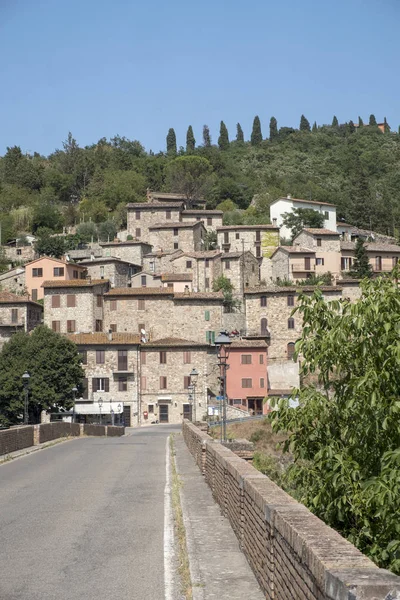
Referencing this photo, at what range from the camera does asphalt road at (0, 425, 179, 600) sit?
855 centimetres

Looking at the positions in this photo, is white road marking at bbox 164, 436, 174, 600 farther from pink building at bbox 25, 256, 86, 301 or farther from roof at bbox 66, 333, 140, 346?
pink building at bbox 25, 256, 86, 301

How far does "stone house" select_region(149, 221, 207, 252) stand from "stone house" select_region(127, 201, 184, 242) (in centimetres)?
419

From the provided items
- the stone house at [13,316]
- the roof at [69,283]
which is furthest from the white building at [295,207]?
the stone house at [13,316]

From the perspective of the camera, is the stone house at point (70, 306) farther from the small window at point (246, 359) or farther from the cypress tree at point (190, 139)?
the cypress tree at point (190, 139)

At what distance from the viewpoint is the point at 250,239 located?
104 metres

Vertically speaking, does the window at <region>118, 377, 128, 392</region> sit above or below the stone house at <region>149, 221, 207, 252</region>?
below

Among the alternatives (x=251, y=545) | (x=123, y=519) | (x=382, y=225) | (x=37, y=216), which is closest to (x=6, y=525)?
(x=123, y=519)

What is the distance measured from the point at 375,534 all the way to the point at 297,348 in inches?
109

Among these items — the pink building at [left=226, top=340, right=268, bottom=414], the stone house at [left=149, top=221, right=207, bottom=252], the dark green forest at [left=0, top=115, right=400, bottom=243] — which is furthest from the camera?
the dark green forest at [left=0, top=115, right=400, bottom=243]

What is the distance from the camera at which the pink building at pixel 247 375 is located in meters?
79.8

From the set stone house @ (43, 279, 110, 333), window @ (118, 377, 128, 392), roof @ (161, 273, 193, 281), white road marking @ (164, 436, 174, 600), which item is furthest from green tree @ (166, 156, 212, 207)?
white road marking @ (164, 436, 174, 600)

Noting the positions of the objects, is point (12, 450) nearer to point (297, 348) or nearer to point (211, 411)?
point (297, 348)

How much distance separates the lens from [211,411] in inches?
2936

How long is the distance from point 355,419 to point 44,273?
3352 inches
